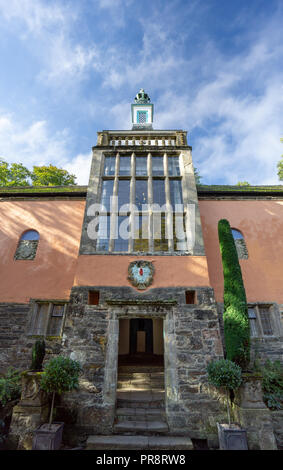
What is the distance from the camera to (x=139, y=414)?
601 centimetres

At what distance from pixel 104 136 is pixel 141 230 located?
550 cm

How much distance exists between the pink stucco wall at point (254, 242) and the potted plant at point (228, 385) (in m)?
2.98

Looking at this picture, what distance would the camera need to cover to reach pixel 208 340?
21.1ft

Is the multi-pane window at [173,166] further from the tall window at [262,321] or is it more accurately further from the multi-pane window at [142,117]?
the multi-pane window at [142,117]

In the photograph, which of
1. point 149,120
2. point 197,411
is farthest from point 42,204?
point 149,120

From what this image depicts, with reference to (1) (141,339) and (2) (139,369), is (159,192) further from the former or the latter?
(1) (141,339)

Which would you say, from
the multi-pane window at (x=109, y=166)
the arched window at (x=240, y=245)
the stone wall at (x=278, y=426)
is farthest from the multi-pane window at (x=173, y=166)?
the stone wall at (x=278, y=426)

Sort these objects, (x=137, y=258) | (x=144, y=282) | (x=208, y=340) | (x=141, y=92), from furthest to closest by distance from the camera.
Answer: (x=141, y=92), (x=137, y=258), (x=144, y=282), (x=208, y=340)

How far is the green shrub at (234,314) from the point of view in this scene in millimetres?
6223

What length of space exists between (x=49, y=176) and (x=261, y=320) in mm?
20198

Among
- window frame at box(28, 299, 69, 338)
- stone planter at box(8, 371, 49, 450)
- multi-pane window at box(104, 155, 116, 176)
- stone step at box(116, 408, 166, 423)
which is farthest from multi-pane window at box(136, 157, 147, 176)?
stone step at box(116, 408, 166, 423)

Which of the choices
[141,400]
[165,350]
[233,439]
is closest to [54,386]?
[141,400]

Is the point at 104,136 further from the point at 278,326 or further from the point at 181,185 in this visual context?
the point at 278,326
